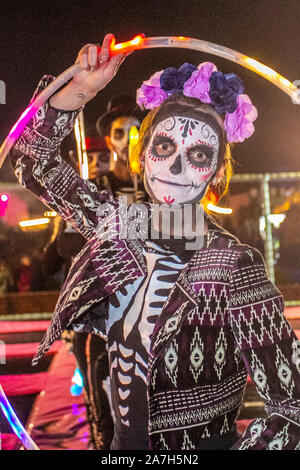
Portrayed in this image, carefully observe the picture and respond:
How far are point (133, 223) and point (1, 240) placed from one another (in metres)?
6.44

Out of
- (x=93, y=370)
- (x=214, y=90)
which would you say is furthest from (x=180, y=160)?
(x=93, y=370)

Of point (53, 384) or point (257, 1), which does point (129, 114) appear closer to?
point (257, 1)

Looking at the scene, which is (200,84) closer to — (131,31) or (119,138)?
(119,138)

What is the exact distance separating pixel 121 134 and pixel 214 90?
1617 millimetres

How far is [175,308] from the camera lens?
5.13 ft

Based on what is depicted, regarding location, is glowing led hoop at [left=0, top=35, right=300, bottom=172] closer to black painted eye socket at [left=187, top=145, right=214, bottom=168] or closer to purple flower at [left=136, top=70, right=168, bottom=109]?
purple flower at [left=136, top=70, right=168, bottom=109]

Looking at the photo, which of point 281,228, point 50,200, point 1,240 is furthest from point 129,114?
point 1,240

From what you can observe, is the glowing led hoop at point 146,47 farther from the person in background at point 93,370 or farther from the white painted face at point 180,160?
the person in background at point 93,370

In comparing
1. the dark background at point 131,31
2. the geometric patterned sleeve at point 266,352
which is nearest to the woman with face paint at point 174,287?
the geometric patterned sleeve at point 266,352

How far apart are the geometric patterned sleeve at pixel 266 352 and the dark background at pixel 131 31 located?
2.22 m

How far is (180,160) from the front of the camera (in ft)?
5.73

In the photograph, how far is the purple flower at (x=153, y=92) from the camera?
1.89m

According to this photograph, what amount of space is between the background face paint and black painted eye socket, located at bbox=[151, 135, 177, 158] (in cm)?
153

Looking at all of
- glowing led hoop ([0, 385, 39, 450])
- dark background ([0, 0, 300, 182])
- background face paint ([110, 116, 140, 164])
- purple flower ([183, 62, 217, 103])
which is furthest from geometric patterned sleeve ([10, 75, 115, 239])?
dark background ([0, 0, 300, 182])
